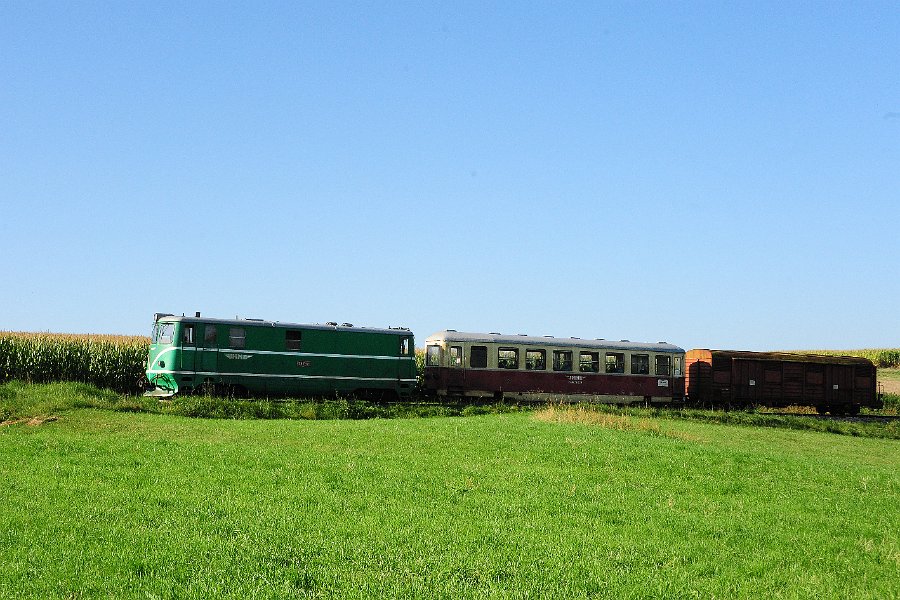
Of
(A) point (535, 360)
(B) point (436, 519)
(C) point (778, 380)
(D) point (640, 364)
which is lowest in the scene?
(B) point (436, 519)

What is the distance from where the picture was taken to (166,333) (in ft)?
113

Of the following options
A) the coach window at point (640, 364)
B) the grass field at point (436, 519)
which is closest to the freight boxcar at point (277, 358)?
the coach window at point (640, 364)

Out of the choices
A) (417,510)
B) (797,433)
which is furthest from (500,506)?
(797,433)

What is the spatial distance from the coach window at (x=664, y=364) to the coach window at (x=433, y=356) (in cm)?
1105

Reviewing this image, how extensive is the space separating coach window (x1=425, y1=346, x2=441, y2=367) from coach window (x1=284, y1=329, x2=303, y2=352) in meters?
6.10

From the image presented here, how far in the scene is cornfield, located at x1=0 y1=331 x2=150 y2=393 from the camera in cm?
3841

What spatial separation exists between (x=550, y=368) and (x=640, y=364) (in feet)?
16.4

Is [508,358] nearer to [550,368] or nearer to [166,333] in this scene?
[550,368]

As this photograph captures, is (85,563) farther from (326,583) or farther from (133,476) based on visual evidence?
(133,476)

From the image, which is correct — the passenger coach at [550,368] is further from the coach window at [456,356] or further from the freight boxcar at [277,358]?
the freight boxcar at [277,358]

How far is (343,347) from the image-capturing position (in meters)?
36.5

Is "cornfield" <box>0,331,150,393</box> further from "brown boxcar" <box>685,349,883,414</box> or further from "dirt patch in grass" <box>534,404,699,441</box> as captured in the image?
"brown boxcar" <box>685,349,883,414</box>

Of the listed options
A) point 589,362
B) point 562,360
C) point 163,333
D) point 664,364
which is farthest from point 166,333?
point 664,364

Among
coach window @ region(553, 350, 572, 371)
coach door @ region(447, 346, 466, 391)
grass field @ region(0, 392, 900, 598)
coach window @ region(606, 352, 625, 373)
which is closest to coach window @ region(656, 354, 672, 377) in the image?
coach window @ region(606, 352, 625, 373)
